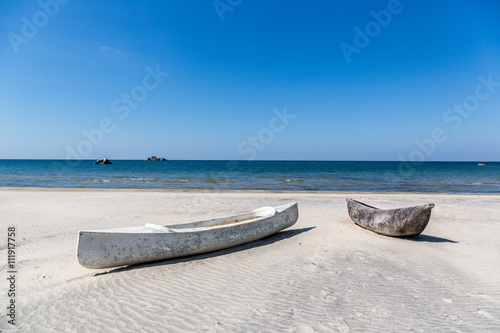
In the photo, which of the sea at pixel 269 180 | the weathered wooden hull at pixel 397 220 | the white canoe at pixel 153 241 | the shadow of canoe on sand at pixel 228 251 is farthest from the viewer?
the sea at pixel 269 180

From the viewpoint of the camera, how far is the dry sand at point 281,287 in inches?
149

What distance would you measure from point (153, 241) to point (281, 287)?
107 inches

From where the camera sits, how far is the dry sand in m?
3.79

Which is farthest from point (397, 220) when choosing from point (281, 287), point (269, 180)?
point (269, 180)

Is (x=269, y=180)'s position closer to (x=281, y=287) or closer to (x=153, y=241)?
(x=153, y=241)

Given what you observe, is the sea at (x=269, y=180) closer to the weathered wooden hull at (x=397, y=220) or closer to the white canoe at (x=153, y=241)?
the weathered wooden hull at (x=397, y=220)

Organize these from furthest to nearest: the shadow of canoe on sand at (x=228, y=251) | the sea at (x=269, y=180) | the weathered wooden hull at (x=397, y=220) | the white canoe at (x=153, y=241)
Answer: the sea at (x=269, y=180)
the weathered wooden hull at (x=397, y=220)
the shadow of canoe on sand at (x=228, y=251)
the white canoe at (x=153, y=241)

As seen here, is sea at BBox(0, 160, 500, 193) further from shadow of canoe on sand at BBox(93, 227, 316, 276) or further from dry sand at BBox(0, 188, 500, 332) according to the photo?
dry sand at BBox(0, 188, 500, 332)

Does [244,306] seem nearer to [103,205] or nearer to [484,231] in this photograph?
[484,231]

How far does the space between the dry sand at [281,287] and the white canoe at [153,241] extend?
9.7 inches

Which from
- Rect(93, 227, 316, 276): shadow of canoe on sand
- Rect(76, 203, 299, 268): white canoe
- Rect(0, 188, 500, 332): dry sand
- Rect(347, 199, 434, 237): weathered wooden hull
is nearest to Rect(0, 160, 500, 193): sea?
Rect(347, 199, 434, 237): weathered wooden hull

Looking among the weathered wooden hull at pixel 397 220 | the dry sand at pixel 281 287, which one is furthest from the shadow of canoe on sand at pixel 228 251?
the weathered wooden hull at pixel 397 220

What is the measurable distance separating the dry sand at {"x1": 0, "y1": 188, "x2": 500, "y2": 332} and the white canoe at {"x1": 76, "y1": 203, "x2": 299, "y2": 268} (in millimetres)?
245

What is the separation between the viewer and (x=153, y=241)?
222 inches
